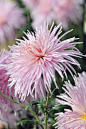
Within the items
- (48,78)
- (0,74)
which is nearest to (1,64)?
(0,74)

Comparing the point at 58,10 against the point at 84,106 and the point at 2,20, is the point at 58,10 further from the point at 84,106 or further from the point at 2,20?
the point at 84,106

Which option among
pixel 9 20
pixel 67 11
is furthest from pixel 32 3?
pixel 67 11

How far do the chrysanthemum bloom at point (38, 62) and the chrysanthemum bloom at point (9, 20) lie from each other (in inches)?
35.9

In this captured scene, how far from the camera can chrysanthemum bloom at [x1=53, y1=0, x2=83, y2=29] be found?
120 centimetres

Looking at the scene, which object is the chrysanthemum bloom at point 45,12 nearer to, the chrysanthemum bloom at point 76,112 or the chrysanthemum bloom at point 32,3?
the chrysanthemum bloom at point 32,3

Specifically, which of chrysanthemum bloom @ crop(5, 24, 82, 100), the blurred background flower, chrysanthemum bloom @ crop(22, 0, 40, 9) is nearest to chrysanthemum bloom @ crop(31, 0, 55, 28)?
the blurred background flower

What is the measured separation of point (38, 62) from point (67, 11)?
0.83m

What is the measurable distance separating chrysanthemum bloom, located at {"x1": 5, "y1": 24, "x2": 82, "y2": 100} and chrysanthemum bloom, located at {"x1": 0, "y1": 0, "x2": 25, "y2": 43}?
2.99ft

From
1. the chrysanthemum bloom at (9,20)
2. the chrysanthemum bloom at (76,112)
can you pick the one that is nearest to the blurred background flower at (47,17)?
the chrysanthemum bloom at (9,20)

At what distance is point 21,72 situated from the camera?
47 cm

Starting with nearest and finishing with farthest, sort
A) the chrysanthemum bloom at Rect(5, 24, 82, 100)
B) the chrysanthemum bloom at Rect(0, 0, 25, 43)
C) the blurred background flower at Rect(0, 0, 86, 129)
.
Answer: the chrysanthemum bloom at Rect(5, 24, 82, 100) < the blurred background flower at Rect(0, 0, 86, 129) < the chrysanthemum bloom at Rect(0, 0, 25, 43)

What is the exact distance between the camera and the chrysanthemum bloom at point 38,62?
46 centimetres

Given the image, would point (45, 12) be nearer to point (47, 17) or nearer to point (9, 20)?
point (47, 17)

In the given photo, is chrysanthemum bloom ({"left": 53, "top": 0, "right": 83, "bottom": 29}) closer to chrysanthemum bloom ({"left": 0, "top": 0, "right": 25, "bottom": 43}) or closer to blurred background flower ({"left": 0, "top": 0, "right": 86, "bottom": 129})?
blurred background flower ({"left": 0, "top": 0, "right": 86, "bottom": 129})
